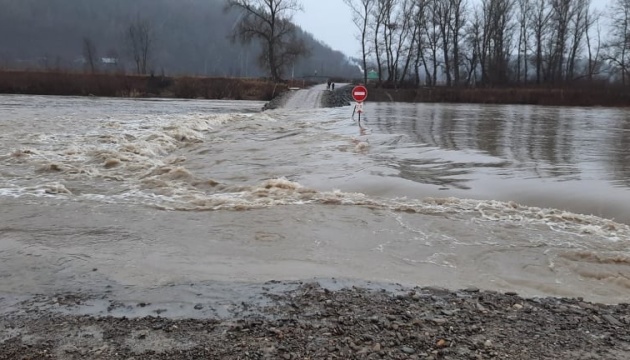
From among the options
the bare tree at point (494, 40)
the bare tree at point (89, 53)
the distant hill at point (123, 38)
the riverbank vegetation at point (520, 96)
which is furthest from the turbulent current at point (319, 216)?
the distant hill at point (123, 38)

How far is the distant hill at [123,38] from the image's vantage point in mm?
161500

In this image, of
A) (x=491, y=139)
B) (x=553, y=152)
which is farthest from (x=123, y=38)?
(x=553, y=152)

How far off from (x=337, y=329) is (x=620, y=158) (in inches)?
512

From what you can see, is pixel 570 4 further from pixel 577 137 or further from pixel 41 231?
pixel 41 231

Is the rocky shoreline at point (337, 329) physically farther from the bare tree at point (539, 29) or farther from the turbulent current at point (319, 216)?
→ the bare tree at point (539, 29)

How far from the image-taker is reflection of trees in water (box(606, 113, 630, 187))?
11.0 meters

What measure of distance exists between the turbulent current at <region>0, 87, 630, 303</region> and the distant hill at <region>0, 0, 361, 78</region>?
143 meters

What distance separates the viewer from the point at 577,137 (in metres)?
19.7

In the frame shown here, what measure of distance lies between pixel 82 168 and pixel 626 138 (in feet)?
62.2

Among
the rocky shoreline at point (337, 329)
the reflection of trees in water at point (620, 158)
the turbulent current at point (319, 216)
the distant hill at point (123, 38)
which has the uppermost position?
the distant hill at point (123, 38)

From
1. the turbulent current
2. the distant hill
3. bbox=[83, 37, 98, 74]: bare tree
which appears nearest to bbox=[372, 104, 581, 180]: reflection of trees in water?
the turbulent current

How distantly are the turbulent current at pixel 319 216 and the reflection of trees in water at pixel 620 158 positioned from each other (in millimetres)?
91

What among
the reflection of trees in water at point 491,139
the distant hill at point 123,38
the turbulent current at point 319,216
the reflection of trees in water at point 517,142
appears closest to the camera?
the turbulent current at point 319,216

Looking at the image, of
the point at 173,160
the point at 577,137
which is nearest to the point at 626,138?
the point at 577,137
